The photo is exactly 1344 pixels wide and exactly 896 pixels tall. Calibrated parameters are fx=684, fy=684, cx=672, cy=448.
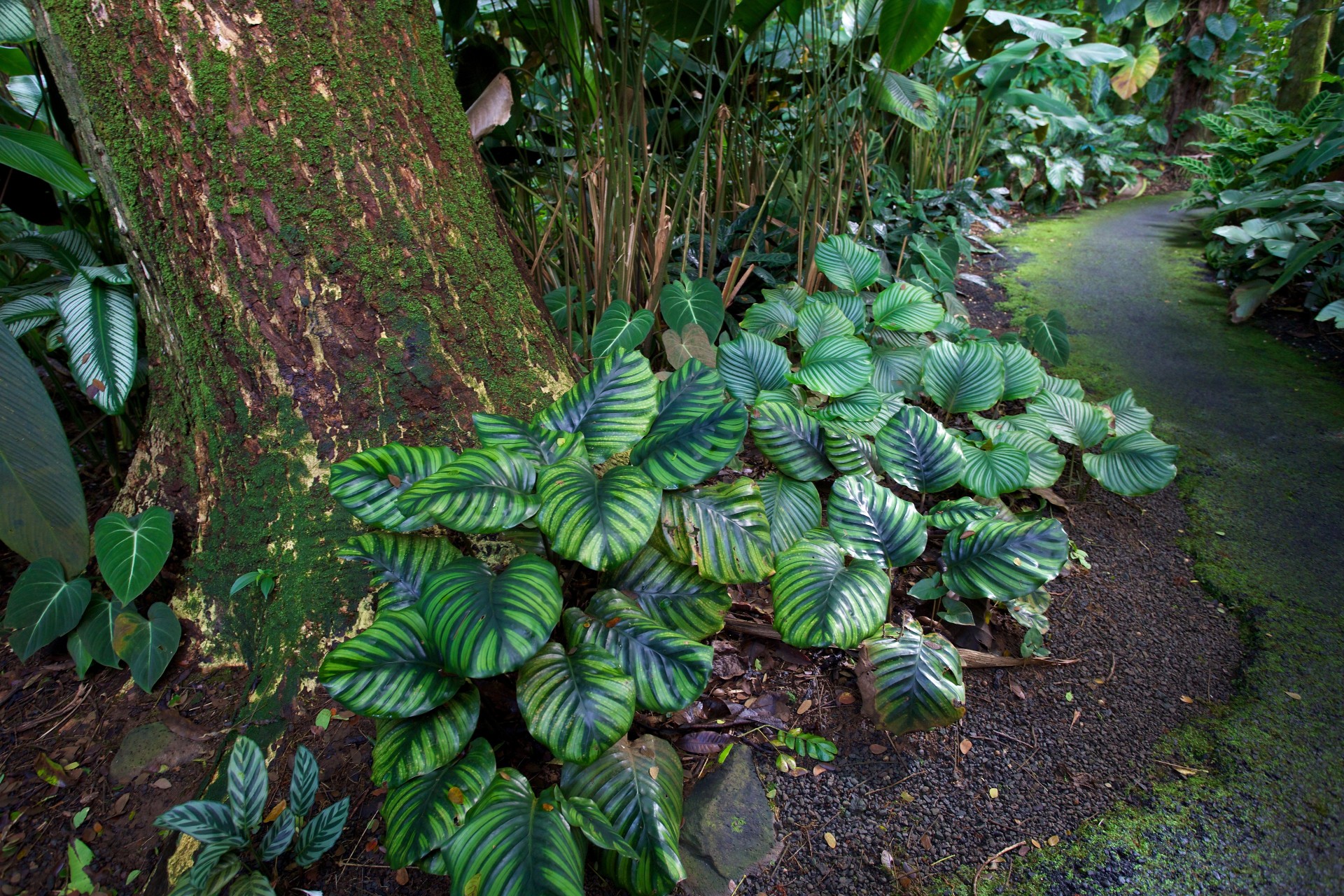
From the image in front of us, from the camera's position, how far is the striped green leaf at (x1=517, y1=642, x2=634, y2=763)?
83cm

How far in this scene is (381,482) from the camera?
1.03 meters

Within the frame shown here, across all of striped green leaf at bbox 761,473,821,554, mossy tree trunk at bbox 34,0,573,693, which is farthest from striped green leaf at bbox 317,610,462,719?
striped green leaf at bbox 761,473,821,554

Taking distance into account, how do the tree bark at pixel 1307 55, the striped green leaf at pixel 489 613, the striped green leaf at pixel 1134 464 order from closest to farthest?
the striped green leaf at pixel 489 613 < the striped green leaf at pixel 1134 464 < the tree bark at pixel 1307 55

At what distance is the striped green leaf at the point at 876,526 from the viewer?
1250mm

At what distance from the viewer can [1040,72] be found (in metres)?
4.64

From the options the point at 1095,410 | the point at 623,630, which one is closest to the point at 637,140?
the point at 1095,410

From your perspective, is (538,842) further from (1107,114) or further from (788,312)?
(1107,114)

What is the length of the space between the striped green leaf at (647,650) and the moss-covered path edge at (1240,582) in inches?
20.5

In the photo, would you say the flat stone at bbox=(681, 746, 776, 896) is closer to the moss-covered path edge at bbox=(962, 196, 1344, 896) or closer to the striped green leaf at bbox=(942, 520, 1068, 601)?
the moss-covered path edge at bbox=(962, 196, 1344, 896)

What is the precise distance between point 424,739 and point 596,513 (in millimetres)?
364

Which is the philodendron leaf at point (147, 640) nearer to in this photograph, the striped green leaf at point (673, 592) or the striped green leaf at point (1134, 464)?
the striped green leaf at point (673, 592)

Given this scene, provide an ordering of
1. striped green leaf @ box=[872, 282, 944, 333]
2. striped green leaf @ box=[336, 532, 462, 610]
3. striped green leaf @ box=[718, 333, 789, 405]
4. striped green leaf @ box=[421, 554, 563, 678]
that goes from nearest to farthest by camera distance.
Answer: striped green leaf @ box=[421, 554, 563, 678] → striped green leaf @ box=[336, 532, 462, 610] → striped green leaf @ box=[718, 333, 789, 405] → striped green leaf @ box=[872, 282, 944, 333]

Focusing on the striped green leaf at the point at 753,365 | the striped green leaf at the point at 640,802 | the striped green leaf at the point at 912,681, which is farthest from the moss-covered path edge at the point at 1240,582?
the striped green leaf at the point at 753,365

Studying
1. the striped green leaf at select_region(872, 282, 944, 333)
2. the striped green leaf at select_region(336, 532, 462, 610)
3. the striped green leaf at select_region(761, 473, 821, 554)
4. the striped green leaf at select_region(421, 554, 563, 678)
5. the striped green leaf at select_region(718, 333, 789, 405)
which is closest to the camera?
the striped green leaf at select_region(421, 554, 563, 678)
